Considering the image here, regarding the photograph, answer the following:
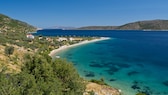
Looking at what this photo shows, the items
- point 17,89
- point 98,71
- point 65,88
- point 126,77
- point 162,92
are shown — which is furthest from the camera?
point 98,71

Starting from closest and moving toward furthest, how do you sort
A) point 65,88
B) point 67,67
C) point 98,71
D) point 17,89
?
point 17,89
point 65,88
point 67,67
point 98,71

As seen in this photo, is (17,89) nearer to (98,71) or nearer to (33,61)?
(33,61)

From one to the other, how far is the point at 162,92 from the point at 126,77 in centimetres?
1317

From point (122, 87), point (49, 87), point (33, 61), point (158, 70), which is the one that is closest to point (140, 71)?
point (158, 70)

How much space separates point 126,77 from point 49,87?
118 ft

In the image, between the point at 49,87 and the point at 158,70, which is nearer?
the point at 49,87

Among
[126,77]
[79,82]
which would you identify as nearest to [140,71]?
[126,77]

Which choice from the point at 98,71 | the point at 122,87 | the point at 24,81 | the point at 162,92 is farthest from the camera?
the point at 98,71

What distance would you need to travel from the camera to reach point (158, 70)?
6588cm

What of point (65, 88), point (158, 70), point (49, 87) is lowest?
point (158, 70)

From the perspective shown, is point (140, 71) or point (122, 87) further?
point (140, 71)

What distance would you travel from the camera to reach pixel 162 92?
4438 cm

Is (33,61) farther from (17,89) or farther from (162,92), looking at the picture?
(162,92)

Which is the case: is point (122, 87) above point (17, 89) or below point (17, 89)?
below
